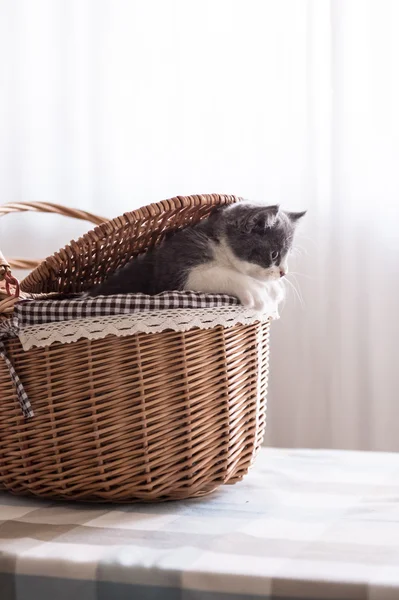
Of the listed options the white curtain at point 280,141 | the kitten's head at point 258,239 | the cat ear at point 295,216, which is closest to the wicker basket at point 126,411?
the kitten's head at point 258,239

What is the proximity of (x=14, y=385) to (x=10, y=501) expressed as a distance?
169mm

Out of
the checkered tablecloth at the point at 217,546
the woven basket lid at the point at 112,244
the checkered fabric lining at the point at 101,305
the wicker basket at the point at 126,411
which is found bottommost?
the checkered tablecloth at the point at 217,546

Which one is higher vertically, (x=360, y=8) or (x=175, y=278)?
(x=360, y=8)

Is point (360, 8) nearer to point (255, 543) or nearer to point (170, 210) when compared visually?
point (170, 210)

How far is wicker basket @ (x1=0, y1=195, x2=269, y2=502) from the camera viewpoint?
87 centimetres

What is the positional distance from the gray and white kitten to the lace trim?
85mm

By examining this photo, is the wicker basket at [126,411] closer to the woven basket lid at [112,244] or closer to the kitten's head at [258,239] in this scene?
the woven basket lid at [112,244]

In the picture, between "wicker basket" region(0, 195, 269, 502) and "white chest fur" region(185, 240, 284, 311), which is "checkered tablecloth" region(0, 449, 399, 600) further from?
"white chest fur" region(185, 240, 284, 311)

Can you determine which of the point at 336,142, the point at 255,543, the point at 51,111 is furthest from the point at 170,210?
the point at 51,111

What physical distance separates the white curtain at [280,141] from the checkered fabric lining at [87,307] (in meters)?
0.81

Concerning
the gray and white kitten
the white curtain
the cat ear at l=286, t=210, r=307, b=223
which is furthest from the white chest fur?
the white curtain

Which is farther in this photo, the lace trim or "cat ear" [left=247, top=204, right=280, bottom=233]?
"cat ear" [left=247, top=204, right=280, bottom=233]

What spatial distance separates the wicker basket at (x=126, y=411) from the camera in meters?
0.87

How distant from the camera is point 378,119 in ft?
5.47
